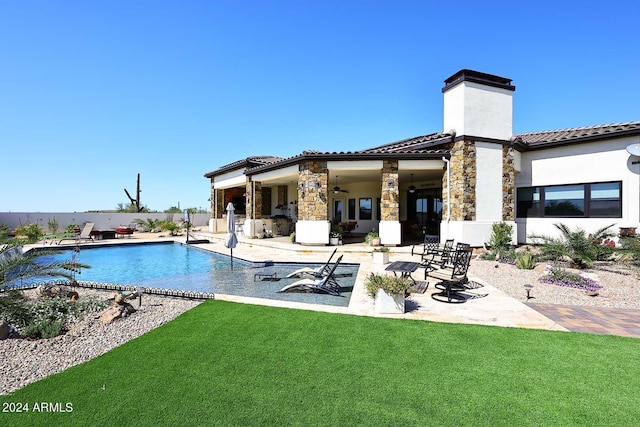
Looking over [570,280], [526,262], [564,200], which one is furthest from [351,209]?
[570,280]

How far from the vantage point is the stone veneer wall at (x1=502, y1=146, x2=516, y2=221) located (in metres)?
13.7

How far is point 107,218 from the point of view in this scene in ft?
92.2

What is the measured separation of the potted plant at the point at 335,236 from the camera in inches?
580

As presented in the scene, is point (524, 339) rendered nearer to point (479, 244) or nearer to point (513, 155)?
point (479, 244)

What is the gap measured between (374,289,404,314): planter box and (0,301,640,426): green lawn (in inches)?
28.2

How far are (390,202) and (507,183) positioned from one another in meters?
5.61

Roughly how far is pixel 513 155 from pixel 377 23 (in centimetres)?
889

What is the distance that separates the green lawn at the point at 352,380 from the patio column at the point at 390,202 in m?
9.30

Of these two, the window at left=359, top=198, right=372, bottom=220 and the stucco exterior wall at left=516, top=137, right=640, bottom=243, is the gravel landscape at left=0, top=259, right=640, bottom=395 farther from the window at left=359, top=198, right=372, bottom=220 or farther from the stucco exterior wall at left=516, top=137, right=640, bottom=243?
the window at left=359, top=198, right=372, bottom=220

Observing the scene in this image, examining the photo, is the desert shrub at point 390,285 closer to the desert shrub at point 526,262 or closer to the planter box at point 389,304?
the planter box at point 389,304

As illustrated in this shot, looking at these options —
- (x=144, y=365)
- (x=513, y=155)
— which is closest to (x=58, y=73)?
(x=144, y=365)

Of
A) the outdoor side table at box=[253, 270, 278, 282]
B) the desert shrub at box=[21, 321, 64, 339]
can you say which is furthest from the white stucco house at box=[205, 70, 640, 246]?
the desert shrub at box=[21, 321, 64, 339]

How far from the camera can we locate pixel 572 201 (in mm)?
13781

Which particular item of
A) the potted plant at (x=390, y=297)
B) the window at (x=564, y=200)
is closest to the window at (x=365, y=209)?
the window at (x=564, y=200)
